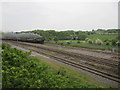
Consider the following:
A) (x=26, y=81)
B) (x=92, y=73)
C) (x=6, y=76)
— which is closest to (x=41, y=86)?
(x=26, y=81)

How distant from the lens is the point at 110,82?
8.38m

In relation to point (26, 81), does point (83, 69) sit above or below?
below

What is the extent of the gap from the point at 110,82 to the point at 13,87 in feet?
20.5

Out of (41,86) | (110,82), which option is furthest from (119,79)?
(41,86)

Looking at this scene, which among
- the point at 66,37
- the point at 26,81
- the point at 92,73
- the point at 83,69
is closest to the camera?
the point at 26,81

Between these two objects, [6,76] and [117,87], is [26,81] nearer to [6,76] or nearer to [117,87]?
[6,76]

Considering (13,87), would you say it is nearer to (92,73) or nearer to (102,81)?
(102,81)

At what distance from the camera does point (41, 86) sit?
5.34 metres

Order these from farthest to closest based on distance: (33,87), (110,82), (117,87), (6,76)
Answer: (110,82), (117,87), (6,76), (33,87)

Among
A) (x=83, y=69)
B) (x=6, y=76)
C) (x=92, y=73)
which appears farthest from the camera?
(x=83, y=69)

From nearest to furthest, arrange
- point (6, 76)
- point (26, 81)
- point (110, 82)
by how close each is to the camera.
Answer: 1. point (26, 81)
2. point (6, 76)
3. point (110, 82)

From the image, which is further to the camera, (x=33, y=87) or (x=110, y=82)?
(x=110, y=82)

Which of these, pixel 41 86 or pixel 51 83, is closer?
pixel 41 86

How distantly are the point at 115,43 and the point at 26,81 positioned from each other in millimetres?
28603
